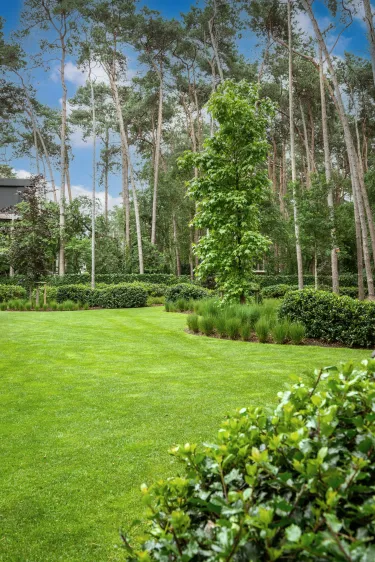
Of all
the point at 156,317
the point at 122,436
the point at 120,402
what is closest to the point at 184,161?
the point at 156,317

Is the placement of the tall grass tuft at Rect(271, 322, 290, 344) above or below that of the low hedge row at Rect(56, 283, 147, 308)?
below

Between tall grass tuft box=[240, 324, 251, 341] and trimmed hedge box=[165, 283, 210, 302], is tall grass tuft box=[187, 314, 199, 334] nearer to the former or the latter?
tall grass tuft box=[240, 324, 251, 341]

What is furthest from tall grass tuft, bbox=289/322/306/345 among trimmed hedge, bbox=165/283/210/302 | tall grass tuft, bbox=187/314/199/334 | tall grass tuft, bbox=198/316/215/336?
trimmed hedge, bbox=165/283/210/302

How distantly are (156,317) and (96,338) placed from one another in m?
4.58

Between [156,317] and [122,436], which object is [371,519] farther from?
[156,317]

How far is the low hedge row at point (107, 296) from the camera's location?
1872cm

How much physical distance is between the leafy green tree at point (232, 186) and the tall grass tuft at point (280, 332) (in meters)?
2.97

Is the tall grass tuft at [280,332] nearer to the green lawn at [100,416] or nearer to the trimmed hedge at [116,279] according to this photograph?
the green lawn at [100,416]

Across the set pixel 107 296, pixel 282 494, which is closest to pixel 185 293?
pixel 107 296

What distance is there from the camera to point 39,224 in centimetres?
1864

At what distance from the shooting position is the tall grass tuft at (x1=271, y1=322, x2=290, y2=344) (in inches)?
339

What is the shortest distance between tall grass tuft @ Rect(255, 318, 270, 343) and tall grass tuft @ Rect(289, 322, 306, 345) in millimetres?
546

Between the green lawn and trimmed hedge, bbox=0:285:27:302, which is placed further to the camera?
trimmed hedge, bbox=0:285:27:302

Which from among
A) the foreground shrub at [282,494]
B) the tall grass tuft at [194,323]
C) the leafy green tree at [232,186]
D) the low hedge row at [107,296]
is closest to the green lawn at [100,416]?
the tall grass tuft at [194,323]
